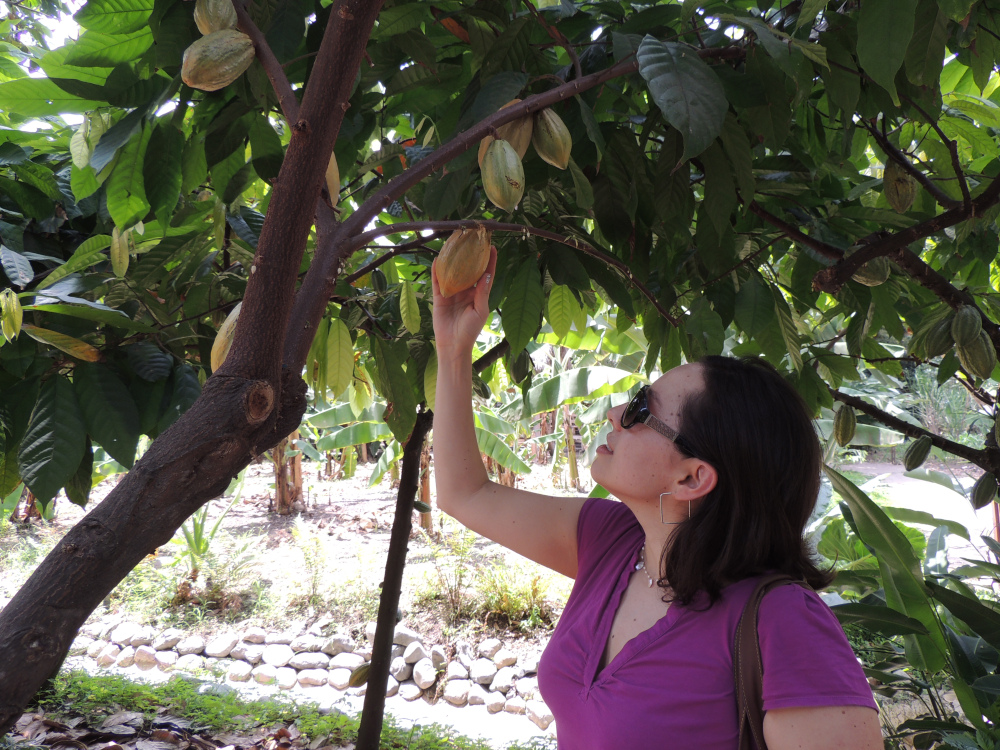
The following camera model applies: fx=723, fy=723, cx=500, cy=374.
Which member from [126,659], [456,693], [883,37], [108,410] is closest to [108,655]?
[126,659]

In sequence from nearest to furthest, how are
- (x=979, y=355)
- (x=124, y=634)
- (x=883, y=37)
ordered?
(x=883, y=37)
(x=979, y=355)
(x=124, y=634)

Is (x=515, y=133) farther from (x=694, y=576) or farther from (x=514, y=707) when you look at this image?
(x=514, y=707)

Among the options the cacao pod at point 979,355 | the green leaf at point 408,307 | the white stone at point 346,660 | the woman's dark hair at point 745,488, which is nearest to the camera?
the woman's dark hair at point 745,488

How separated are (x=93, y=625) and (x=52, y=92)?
16.8ft

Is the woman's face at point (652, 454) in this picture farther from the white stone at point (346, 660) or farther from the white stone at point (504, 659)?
the white stone at point (346, 660)

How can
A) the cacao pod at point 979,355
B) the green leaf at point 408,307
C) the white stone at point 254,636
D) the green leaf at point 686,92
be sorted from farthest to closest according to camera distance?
the white stone at point 254,636
the cacao pod at point 979,355
the green leaf at point 408,307
the green leaf at point 686,92

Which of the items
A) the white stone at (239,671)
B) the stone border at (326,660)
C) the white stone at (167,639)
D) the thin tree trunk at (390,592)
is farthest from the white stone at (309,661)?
the thin tree trunk at (390,592)

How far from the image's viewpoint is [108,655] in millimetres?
4738

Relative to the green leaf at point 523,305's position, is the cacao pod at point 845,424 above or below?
below

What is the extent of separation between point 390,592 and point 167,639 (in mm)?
3934

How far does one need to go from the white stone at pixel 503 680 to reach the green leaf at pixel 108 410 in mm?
3628

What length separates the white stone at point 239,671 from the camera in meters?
4.45

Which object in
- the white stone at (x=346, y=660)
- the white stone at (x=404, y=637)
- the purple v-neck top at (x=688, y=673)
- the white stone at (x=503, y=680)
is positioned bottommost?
the white stone at (x=503, y=680)

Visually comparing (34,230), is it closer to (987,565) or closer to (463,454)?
(463,454)
